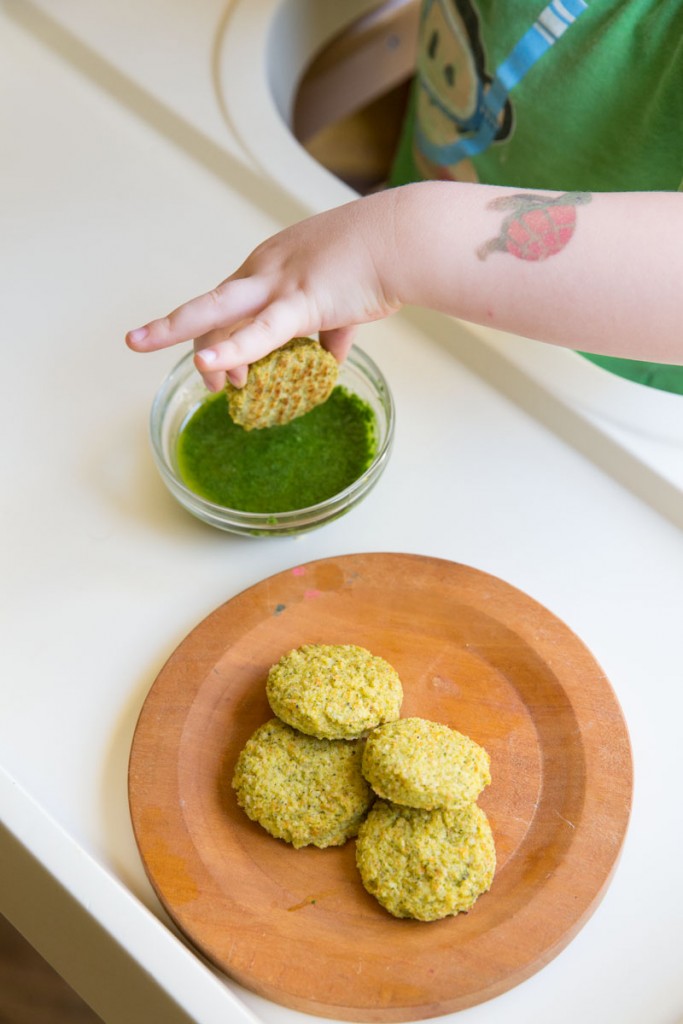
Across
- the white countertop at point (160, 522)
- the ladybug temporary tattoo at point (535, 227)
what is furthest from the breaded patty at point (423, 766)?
the ladybug temporary tattoo at point (535, 227)

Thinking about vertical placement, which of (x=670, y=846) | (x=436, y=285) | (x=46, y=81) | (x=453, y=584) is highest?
(x=46, y=81)

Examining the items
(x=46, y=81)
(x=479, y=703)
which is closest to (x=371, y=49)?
(x=46, y=81)

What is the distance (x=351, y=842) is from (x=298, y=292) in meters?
0.42

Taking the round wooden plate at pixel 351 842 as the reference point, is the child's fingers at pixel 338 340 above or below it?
above

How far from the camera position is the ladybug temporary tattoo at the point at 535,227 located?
31.3 inches

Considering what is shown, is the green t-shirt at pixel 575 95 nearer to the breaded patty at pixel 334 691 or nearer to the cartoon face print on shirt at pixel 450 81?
the cartoon face print on shirt at pixel 450 81

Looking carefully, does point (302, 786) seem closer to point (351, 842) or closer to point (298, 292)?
point (351, 842)

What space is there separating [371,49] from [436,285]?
0.76 metres

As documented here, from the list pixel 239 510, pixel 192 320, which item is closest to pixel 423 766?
pixel 239 510

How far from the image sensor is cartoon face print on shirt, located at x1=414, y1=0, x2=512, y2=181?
1069 mm

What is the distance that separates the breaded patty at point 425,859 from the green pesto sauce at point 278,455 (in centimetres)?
28

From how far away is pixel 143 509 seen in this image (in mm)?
878

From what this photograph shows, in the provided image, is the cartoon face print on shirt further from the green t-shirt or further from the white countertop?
the white countertop

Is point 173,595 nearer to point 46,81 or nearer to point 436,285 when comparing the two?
point 436,285
